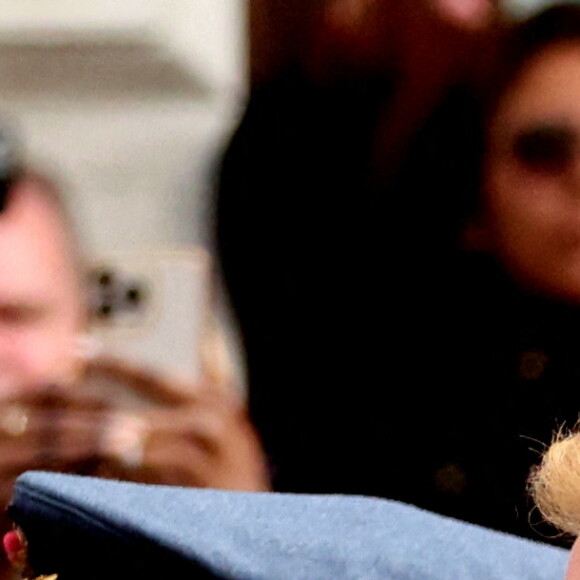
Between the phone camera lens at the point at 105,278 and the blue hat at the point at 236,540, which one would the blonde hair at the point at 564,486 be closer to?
the blue hat at the point at 236,540

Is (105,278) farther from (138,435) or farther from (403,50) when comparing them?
(403,50)

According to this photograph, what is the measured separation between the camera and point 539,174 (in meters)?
0.59

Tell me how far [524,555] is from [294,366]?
296 millimetres

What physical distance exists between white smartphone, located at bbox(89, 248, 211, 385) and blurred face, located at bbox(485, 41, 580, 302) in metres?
0.22

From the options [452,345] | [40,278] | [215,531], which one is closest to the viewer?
[215,531]

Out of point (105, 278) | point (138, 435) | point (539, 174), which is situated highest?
point (539, 174)

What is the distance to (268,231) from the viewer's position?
630 mm

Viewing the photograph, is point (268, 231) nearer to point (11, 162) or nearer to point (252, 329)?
point (252, 329)

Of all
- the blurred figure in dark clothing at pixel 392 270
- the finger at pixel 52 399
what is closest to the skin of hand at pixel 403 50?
the blurred figure in dark clothing at pixel 392 270

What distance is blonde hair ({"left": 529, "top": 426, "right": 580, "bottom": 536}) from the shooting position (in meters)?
0.28

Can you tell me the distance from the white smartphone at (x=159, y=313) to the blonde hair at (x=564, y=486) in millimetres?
376

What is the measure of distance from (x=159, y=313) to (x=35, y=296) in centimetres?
10

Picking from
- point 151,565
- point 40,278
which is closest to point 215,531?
point 151,565

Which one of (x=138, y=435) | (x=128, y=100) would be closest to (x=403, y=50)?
(x=128, y=100)
